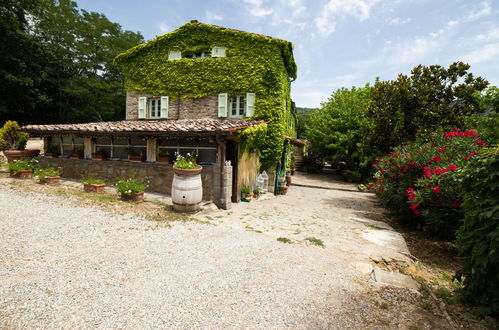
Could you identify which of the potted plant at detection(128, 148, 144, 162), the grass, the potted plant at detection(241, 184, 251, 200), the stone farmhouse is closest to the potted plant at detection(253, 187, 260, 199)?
the potted plant at detection(241, 184, 251, 200)

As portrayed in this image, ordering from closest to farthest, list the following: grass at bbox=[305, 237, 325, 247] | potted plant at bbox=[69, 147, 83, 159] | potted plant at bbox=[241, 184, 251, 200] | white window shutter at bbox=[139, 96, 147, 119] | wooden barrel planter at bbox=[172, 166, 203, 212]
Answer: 1. grass at bbox=[305, 237, 325, 247]
2. wooden barrel planter at bbox=[172, 166, 203, 212]
3. potted plant at bbox=[241, 184, 251, 200]
4. potted plant at bbox=[69, 147, 83, 159]
5. white window shutter at bbox=[139, 96, 147, 119]

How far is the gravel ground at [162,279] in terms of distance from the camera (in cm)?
270

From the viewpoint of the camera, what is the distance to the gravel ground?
8.85 ft

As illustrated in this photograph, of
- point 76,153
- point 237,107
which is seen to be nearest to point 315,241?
point 237,107

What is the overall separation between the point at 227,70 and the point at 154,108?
5374mm

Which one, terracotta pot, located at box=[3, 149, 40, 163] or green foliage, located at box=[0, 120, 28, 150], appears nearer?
terracotta pot, located at box=[3, 149, 40, 163]

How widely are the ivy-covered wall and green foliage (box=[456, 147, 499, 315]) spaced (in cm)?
906

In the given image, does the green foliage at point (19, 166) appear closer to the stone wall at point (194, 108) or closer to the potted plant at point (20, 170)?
the potted plant at point (20, 170)

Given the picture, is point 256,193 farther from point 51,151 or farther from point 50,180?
Answer: point 51,151

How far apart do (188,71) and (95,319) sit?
12922 mm

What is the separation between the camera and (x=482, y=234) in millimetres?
3006

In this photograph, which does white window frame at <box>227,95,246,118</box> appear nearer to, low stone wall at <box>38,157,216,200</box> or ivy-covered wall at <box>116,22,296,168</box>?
ivy-covered wall at <box>116,22,296,168</box>

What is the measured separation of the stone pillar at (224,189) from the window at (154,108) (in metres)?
7.95

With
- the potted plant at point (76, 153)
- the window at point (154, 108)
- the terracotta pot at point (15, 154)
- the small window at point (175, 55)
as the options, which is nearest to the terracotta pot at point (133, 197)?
the potted plant at point (76, 153)
